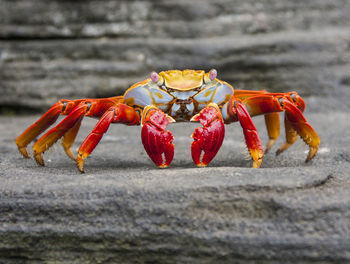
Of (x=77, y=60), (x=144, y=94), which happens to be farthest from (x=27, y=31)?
(x=144, y=94)

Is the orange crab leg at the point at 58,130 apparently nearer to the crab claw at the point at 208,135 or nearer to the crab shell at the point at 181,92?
the crab shell at the point at 181,92

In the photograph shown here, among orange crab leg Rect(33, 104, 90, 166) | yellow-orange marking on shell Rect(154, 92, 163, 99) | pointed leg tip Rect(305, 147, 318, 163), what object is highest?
yellow-orange marking on shell Rect(154, 92, 163, 99)

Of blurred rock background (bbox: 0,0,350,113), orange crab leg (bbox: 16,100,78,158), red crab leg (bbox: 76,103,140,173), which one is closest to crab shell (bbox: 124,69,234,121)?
red crab leg (bbox: 76,103,140,173)

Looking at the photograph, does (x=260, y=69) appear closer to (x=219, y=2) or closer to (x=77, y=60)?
(x=219, y=2)

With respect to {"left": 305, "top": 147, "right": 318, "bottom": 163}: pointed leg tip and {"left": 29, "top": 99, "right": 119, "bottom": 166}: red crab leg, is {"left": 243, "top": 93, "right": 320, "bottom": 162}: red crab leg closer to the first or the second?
{"left": 305, "top": 147, "right": 318, "bottom": 163}: pointed leg tip

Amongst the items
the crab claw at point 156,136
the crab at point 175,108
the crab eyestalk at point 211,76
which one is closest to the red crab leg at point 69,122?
the crab at point 175,108
